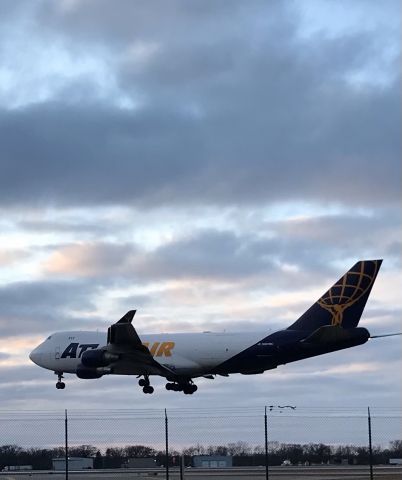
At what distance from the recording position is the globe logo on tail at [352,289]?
74375mm

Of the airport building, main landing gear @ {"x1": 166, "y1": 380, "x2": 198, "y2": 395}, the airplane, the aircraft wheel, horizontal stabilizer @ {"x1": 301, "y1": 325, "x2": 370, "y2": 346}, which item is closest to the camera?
horizontal stabilizer @ {"x1": 301, "y1": 325, "x2": 370, "y2": 346}

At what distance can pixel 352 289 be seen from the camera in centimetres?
7475

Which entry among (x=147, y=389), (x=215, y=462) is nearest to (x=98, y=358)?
(x=147, y=389)

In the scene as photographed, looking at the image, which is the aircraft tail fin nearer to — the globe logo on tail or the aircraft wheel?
the globe logo on tail

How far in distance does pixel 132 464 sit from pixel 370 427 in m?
51.8

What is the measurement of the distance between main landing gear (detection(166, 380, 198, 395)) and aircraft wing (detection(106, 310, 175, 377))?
1.67m

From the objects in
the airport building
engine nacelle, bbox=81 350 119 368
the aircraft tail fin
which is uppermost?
the aircraft tail fin

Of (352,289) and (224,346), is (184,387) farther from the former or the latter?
(352,289)

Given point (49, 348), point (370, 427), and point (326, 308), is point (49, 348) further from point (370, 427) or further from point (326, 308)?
point (370, 427)

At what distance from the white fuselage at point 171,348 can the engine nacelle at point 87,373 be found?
3.10m

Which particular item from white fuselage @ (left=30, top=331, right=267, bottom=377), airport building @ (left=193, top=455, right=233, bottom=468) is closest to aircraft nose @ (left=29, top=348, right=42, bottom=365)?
white fuselage @ (left=30, top=331, right=267, bottom=377)

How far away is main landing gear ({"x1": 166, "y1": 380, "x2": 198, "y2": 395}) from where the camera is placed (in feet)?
267

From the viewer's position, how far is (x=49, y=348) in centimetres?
8288

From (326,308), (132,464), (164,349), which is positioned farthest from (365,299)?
(132,464)
